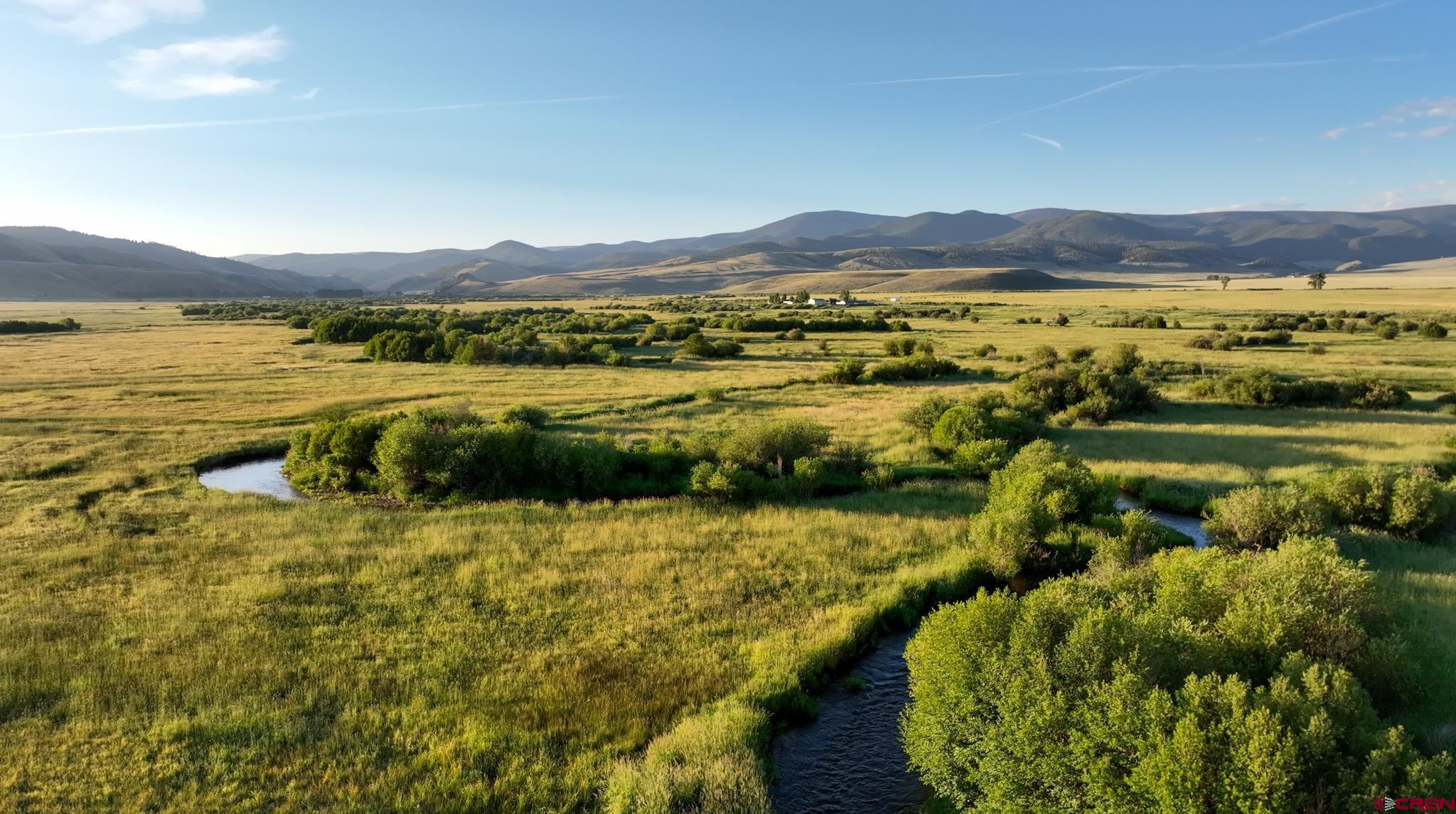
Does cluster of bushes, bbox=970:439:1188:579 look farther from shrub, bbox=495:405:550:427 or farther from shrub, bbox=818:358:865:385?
shrub, bbox=818:358:865:385

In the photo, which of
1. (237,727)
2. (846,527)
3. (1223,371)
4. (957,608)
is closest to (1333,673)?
(957,608)

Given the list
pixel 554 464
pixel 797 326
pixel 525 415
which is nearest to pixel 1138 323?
pixel 797 326

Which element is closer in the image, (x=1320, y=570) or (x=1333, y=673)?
(x=1333, y=673)

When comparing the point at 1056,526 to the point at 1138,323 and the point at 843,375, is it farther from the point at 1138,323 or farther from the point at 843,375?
the point at 1138,323

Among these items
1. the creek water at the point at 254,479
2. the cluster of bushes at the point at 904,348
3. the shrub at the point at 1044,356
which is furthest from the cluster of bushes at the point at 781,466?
the cluster of bushes at the point at 904,348

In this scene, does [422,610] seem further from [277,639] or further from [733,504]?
[733,504]

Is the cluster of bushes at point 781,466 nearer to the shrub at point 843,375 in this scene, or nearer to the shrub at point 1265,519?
the shrub at point 1265,519
